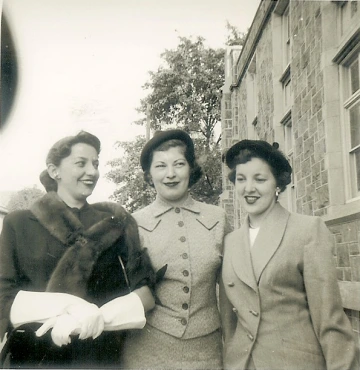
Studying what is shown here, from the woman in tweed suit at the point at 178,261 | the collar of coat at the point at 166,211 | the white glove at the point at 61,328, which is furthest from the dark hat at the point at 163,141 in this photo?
the white glove at the point at 61,328

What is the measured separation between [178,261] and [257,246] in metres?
0.26

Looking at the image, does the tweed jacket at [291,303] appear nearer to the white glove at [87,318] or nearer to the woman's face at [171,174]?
the woman's face at [171,174]

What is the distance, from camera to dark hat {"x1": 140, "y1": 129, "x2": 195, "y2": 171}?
1503mm

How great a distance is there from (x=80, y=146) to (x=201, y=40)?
25.6 inches

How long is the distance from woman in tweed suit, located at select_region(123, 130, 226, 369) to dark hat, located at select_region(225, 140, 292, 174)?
0.14 metres

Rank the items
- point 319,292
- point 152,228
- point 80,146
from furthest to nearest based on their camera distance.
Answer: point 80,146
point 152,228
point 319,292

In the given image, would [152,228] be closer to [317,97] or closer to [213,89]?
[213,89]

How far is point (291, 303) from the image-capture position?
1.29 meters

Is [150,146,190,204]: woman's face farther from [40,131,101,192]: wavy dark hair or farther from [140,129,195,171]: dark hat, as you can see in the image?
[40,131,101,192]: wavy dark hair

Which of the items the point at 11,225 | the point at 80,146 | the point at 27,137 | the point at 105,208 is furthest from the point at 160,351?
the point at 27,137

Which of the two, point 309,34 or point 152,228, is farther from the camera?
point 309,34

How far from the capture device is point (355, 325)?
1.45 meters

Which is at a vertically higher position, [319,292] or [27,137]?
[27,137]

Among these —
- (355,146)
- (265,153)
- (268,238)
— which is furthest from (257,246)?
(355,146)
